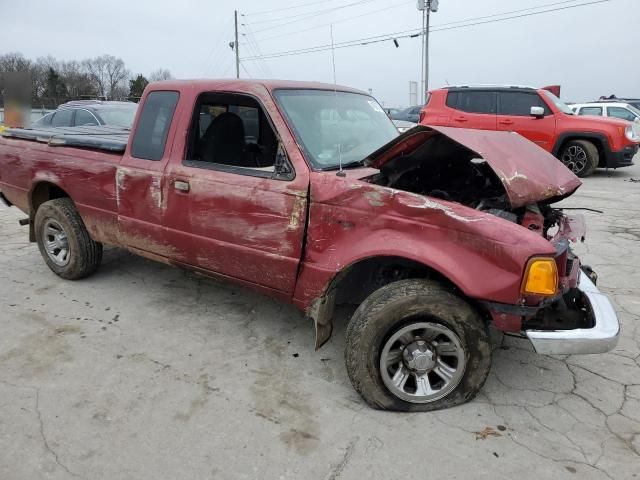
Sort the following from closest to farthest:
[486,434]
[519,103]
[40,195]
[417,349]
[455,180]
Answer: [486,434], [417,349], [455,180], [40,195], [519,103]

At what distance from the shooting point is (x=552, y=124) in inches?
419

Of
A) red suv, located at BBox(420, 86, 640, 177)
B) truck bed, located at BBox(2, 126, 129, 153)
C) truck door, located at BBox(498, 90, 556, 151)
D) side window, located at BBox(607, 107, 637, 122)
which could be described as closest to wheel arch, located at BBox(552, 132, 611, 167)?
red suv, located at BBox(420, 86, 640, 177)

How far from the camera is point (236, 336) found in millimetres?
3656

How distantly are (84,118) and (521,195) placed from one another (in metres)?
9.37

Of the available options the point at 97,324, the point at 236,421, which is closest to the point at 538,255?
the point at 236,421

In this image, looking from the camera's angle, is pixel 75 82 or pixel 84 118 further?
pixel 75 82

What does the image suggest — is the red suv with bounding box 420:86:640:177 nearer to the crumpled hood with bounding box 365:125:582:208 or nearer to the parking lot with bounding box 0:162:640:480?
the parking lot with bounding box 0:162:640:480

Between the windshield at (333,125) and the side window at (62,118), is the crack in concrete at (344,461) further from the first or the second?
the side window at (62,118)

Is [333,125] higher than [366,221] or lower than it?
higher

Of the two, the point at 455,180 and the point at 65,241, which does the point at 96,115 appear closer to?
the point at 65,241

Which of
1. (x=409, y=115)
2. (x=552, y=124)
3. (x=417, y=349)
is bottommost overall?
(x=417, y=349)

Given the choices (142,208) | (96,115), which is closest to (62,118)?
(96,115)

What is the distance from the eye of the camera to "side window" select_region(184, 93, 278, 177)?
11.5 ft

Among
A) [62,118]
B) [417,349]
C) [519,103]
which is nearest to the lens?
[417,349]
